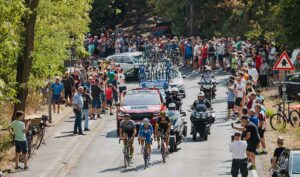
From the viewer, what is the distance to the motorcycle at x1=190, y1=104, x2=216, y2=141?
102 ft

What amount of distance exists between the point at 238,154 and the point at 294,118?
1066 centimetres

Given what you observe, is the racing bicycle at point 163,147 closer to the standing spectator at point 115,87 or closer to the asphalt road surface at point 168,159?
the asphalt road surface at point 168,159

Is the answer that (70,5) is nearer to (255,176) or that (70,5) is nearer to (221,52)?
(255,176)

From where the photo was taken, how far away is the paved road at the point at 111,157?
26.2 meters

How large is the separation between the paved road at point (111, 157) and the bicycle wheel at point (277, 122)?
5.44ft

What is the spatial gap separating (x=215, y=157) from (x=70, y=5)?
8827mm

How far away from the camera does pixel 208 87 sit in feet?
129

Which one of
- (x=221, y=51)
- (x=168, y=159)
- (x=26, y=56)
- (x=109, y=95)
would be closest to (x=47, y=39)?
(x=26, y=56)

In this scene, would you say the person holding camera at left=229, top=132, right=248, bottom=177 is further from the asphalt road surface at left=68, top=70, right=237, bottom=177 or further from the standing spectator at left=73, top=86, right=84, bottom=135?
the standing spectator at left=73, top=86, right=84, bottom=135

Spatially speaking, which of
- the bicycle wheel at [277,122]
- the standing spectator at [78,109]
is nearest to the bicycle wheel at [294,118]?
the bicycle wheel at [277,122]

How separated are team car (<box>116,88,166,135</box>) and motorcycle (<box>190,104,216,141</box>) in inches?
62.5

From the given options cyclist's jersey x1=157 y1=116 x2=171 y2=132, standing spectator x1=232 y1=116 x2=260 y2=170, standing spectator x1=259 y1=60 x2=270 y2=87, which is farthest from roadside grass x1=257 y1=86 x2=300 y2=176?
standing spectator x1=259 y1=60 x2=270 y2=87

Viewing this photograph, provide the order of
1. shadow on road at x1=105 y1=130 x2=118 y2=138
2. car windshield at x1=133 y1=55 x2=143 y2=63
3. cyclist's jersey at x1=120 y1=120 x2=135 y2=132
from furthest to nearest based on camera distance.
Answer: car windshield at x1=133 y1=55 x2=143 y2=63
shadow on road at x1=105 y1=130 x2=118 y2=138
cyclist's jersey at x1=120 y1=120 x2=135 y2=132

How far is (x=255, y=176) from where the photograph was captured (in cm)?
2497
